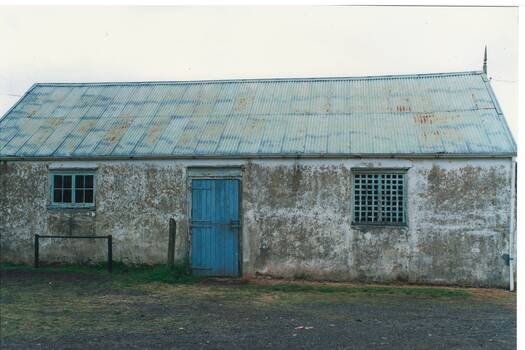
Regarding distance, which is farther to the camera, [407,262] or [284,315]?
[407,262]

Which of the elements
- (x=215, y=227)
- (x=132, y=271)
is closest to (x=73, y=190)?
(x=132, y=271)

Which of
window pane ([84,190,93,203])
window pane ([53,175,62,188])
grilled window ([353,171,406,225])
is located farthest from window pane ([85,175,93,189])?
grilled window ([353,171,406,225])

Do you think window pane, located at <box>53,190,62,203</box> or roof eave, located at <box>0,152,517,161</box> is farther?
window pane, located at <box>53,190,62,203</box>

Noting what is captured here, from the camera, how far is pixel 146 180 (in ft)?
46.2

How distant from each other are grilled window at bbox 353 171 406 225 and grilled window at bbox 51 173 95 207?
6795 millimetres

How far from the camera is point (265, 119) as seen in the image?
14938 mm

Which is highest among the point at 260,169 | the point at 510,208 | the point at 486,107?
the point at 486,107

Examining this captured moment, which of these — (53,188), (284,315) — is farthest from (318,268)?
(53,188)

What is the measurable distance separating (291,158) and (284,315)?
501cm

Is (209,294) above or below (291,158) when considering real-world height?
below

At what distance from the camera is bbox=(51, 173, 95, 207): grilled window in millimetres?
14469

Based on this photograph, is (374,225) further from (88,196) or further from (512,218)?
(88,196)

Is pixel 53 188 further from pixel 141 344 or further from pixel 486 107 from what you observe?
pixel 486 107

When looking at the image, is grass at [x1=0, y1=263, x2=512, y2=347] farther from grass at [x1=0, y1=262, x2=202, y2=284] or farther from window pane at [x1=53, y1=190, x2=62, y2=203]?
window pane at [x1=53, y1=190, x2=62, y2=203]
